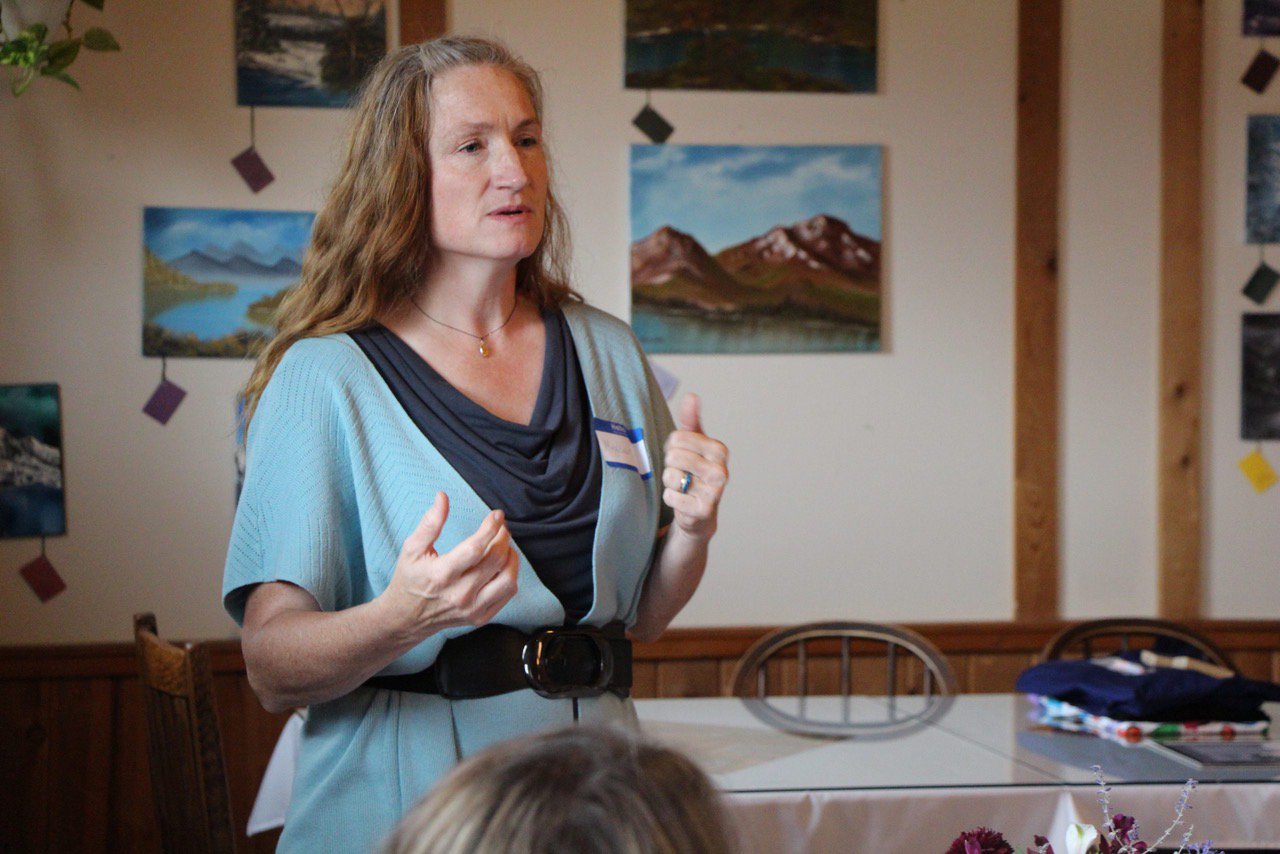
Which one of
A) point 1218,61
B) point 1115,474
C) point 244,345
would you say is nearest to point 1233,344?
point 1115,474

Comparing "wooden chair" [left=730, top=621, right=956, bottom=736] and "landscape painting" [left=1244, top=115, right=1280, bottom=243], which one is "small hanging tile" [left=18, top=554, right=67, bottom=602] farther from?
"landscape painting" [left=1244, top=115, right=1280, bottom=243]

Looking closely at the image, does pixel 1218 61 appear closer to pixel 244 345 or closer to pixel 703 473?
pixel 244 345

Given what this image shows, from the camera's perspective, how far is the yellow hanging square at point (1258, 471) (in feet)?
12.1

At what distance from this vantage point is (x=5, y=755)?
128 inches

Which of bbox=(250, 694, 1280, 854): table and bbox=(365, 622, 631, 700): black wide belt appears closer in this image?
bbox=(365, 622, 631, 700): black wide belt

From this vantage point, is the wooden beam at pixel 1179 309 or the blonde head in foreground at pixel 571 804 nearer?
the blonde head in foreground at pixel 571 804

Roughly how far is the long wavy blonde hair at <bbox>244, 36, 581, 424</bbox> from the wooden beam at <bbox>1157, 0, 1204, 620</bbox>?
8.83 feet

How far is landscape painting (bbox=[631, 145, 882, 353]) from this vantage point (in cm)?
348

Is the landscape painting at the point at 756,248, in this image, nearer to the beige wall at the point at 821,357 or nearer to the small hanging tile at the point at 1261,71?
the beige wall at the point at 821,357

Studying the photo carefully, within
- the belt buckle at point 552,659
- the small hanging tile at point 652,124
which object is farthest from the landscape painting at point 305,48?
the belt buckle at point 552,659

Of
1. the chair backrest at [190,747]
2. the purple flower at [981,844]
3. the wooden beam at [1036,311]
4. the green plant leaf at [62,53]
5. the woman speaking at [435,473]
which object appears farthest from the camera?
the wooden beam at [1036,311]

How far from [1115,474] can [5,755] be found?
3009mm

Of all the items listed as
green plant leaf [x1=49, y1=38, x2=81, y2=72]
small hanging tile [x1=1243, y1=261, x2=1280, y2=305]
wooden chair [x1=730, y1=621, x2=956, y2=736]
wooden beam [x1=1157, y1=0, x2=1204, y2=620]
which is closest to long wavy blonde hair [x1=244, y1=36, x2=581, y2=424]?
wooden chair [x1=730, y1=621, x2=956, y2=736]

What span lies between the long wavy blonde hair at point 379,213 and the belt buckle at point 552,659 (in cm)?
39
